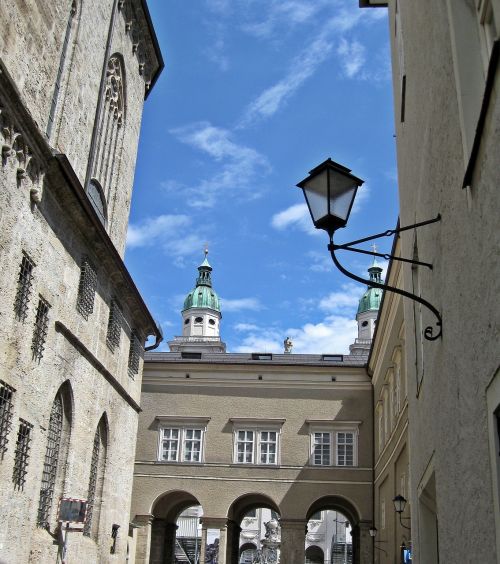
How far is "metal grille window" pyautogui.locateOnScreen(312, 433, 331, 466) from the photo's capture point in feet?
109

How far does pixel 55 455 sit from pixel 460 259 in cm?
1310

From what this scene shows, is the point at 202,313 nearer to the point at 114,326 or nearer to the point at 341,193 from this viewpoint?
the point at 114,326

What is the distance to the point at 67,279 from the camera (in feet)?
51.6

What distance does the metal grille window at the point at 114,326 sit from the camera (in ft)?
64.4

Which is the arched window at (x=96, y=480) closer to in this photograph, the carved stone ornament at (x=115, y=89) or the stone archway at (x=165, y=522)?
the carved stone ornament at (x=115, y=89)

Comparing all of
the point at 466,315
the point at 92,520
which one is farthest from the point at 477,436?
the point at 92,520

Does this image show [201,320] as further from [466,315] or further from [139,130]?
[466,315]

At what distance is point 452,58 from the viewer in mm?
4434

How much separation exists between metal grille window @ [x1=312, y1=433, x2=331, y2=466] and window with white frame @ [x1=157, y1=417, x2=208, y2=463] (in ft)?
16.7

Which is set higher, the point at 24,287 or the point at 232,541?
the point at 24,287

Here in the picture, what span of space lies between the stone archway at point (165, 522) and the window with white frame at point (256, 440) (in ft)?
9.83

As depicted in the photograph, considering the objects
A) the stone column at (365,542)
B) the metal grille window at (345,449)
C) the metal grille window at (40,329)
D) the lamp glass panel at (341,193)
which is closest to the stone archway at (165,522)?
the metal grille window at (345,449)

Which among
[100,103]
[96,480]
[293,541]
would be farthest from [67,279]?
[293,541]

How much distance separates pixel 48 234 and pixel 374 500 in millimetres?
22173
